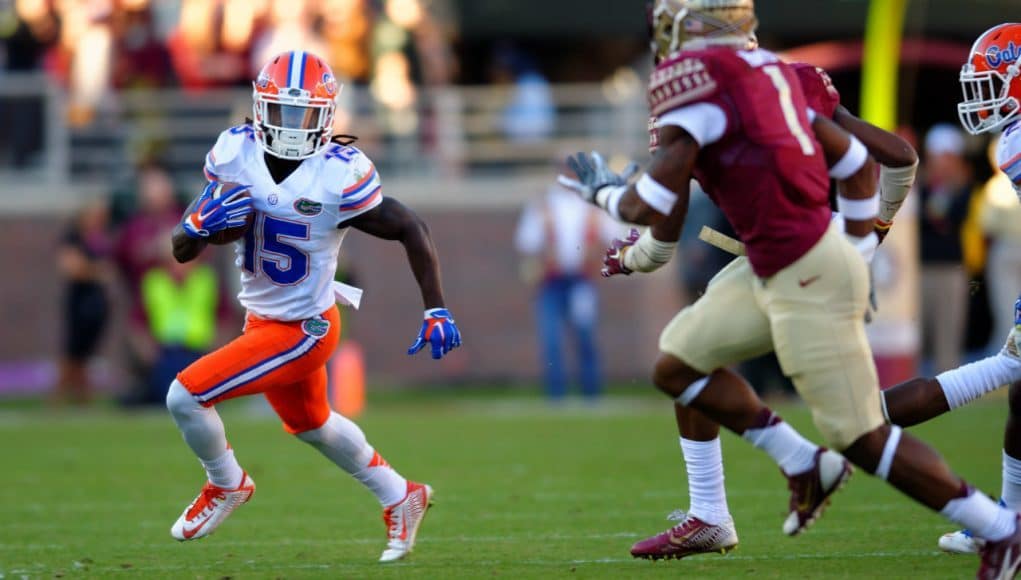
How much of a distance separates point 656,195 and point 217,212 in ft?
5.43

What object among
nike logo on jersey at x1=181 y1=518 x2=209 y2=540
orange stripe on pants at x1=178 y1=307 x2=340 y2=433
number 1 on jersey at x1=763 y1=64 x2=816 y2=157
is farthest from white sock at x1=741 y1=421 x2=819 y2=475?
nike logo on jersey at x1=181 y1=518 x2=209 y2=540

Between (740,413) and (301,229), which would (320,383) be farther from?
(740,413)

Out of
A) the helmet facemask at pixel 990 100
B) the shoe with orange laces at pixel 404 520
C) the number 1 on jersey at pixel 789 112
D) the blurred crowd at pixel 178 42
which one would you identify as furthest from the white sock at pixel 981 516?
the blurred crowd at pixel 178 42

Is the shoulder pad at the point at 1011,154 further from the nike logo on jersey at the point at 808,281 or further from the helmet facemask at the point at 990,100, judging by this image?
the nike logo on jersey at the point at 808,281

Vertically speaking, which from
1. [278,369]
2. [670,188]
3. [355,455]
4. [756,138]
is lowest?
[355,455]

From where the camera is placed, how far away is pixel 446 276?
49.6ft

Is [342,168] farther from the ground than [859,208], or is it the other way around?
[859,208]

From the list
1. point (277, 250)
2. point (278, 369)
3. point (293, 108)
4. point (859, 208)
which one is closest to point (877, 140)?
point (859, 208)

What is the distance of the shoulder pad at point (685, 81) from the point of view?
16.3 feet

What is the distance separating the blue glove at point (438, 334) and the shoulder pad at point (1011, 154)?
2.11 m

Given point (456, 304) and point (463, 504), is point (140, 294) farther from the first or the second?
point (463, 504)

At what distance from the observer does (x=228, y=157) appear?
6023 millimetres

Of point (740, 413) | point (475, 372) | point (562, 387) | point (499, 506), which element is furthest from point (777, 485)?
point (475, 372)

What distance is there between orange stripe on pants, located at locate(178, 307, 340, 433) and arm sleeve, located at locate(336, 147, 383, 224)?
437mm
